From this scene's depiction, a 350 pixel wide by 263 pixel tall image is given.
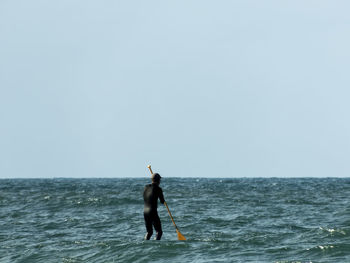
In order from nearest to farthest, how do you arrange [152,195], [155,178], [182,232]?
[155,178], [152,195], [182,232]

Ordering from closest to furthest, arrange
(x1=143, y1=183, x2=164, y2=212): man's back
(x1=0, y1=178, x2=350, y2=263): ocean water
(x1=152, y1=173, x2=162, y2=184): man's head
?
(x1=0, y1=178, x2=350, y2=263): ocean water, (x1=152, y1=173, x2=162, y2=184): man's head, (x1=143, y1=183, x2=164, y2=212): man's back

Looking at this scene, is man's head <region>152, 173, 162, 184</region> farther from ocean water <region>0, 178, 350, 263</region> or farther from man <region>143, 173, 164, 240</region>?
ocean water <region>0, 178, 350, 263</region>

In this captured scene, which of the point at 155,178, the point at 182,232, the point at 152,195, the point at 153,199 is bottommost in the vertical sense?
the point at 182,232

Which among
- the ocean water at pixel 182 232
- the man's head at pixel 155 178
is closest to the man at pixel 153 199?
the man's head at pixel 155 178

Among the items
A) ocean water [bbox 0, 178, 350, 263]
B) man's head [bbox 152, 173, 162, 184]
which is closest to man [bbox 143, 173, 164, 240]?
man's head [bbox 152, 173, 162, 184]

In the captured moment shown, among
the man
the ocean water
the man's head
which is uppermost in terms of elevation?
the man's head

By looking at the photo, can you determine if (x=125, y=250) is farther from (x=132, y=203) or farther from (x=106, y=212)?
(x=132, y=203)

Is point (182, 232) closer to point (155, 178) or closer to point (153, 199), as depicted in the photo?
point (153, 199)

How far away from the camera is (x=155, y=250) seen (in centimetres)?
1523

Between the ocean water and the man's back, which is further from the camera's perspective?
the man's back

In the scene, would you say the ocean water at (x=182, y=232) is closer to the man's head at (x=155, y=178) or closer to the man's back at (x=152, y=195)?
the man's back at (x=152, y=195)

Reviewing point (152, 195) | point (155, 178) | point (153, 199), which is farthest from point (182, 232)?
point (155, 178)

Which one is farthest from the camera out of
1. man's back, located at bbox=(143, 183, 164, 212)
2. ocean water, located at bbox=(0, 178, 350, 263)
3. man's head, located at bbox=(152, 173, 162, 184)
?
man's back, located at bbox=(143, 183, 164, 212)

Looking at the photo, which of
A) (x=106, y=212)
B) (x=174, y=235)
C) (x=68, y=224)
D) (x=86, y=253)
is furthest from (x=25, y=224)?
(x=86, y=253)
